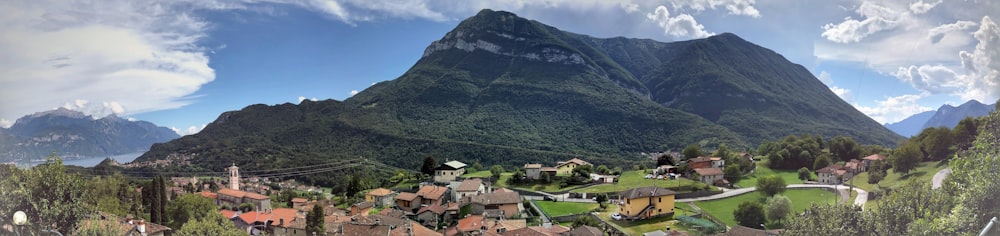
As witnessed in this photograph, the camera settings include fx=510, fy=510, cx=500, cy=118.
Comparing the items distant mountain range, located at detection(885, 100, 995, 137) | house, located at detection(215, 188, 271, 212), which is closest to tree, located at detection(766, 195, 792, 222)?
distant mountain range, located at detection(885, 100, 995, 137)

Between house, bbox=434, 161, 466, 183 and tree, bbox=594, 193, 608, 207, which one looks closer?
tree, bbox=594, 193, 608, 207

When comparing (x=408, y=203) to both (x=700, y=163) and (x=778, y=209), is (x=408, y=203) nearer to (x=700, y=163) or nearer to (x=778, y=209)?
(x=778, y=209)

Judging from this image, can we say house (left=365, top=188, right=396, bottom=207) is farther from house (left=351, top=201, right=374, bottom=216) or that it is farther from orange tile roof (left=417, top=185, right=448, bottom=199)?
orange tile roof (left=417, top=185, right=448, bottom=199)

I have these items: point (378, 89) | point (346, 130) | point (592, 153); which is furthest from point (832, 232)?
point (378, 89)

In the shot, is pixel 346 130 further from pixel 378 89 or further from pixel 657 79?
pixel 657 79

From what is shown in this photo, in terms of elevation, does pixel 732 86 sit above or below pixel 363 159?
above

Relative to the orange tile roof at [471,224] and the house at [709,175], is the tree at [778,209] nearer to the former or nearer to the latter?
the house at [709,175]

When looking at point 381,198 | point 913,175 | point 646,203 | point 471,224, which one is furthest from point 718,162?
point 381,198
